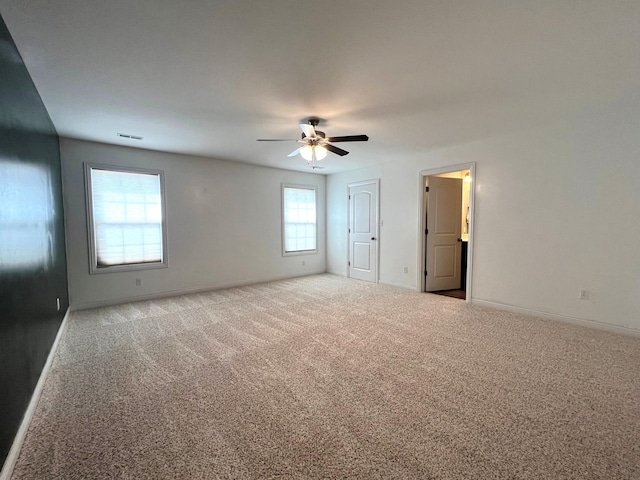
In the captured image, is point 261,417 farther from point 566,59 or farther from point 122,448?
point 566,59

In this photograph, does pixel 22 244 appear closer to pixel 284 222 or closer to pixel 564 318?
pixel 284 222

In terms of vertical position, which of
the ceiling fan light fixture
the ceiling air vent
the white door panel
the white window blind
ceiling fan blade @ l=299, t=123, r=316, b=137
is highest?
the ceiling air vent

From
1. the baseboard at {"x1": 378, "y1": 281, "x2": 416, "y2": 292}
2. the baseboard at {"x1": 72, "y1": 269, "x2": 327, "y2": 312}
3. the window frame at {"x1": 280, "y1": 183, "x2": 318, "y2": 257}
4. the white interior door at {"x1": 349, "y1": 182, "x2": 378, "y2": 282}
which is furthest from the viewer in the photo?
the window frame at {"x1": 280, "y1": 183, "x2": 318, "y2": 257}

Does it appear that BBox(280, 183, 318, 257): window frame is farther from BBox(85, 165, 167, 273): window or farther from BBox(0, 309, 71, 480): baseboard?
BBox(0, 309, 71, 480): baseboard

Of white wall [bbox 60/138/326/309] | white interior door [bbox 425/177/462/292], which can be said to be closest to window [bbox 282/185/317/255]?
white wall [bbox 60/138/326/309]

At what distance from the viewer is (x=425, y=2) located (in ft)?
5.34

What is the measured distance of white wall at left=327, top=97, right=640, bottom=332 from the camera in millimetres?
3117

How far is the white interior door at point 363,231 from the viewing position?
5980 mm

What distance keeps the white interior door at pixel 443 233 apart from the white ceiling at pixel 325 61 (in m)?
1.65

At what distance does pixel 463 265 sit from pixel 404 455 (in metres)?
4.93

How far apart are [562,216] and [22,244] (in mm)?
5428

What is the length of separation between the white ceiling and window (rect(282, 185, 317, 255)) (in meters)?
2.97

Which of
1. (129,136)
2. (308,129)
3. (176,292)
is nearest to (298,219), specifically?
(176,292)

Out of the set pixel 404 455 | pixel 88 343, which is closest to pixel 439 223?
pixel 404 455
